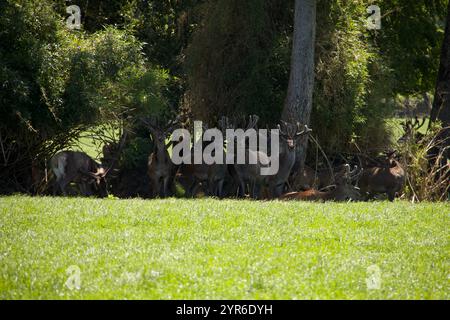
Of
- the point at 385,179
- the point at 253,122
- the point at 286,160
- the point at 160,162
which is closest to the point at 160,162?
the point at 160,162

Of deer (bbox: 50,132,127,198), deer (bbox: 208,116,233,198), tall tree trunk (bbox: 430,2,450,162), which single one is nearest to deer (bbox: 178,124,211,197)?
deer (bbox: 208,116,233,198)

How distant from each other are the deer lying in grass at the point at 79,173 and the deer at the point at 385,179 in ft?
21.7

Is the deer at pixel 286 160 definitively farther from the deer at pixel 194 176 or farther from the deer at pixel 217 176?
the deer at pixel 194 176

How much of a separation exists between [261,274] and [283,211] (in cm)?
431

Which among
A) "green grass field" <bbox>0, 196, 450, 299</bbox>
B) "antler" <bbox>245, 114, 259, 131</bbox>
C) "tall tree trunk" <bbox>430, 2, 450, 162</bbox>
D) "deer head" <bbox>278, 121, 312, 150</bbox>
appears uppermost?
"tall tree trunk" <bbox>430, 2, 450, 162</bbox>

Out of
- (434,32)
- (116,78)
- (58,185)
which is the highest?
(434,32)

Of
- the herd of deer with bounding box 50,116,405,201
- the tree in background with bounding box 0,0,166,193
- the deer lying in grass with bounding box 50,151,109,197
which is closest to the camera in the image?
the tree in background with bounding box 0,0,166,193

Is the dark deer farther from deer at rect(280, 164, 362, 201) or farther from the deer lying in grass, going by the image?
deer at rect(280, 164, 362, 201)

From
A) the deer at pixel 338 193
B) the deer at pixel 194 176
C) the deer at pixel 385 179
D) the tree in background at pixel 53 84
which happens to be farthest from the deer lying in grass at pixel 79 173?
the deer at pixel 385 179

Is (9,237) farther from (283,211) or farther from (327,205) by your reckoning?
(327,205)

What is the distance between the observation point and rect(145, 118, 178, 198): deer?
18281 mm
